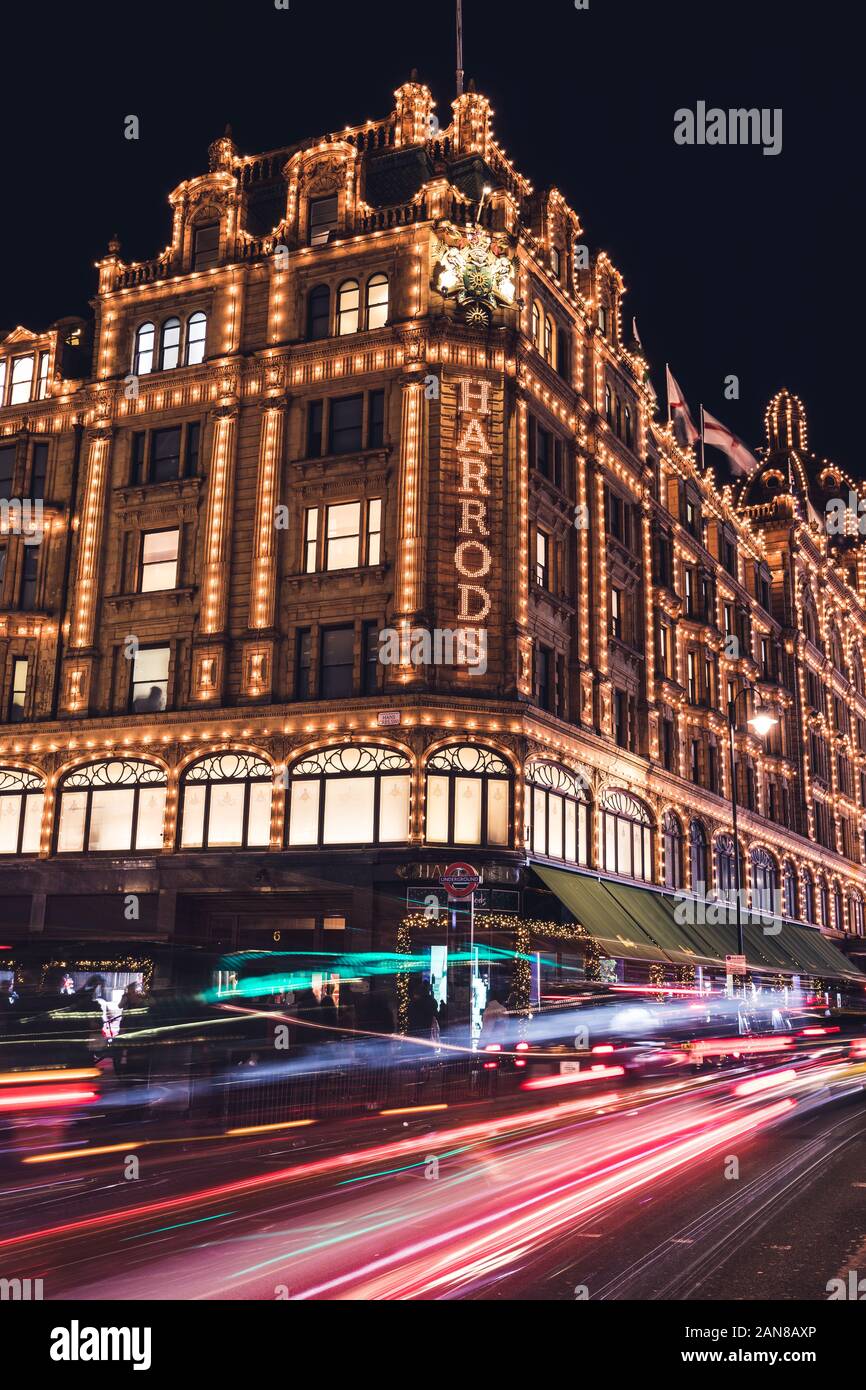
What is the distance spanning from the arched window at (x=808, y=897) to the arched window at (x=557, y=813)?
31.1m

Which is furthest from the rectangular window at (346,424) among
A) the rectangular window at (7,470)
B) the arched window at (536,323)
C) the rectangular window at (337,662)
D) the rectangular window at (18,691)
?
the rectangular window at (18,691)

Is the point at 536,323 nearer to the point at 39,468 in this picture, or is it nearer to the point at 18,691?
the point at 39,468

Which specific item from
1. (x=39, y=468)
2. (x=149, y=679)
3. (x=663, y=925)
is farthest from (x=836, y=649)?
(x=39, y=468)

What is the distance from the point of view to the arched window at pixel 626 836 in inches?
1694

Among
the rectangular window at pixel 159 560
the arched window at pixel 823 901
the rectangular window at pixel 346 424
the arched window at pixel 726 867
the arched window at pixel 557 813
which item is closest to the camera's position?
the arched window at pixel 557 813

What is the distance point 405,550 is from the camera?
3762 cm

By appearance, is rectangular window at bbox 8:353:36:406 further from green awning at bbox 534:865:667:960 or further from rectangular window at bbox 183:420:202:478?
green awning at bbox 534:865:667:960

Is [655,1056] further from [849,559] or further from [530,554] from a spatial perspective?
[849,559]

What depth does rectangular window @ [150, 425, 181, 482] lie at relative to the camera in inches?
1690

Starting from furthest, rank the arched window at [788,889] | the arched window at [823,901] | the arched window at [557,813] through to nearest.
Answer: the arched window at [823,901], the arched window at [788,889], the arched window at [557,813]

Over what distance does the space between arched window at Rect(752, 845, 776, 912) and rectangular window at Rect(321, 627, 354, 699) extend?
28348 millimetres

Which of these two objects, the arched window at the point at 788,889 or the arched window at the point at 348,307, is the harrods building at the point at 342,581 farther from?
the arched window at the point at 788,889

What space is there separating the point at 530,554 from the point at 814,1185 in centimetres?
2893

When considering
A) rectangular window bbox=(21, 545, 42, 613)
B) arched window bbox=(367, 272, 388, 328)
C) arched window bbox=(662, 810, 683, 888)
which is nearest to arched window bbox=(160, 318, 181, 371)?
arched window bbox=(367, 272, 388, 328)
